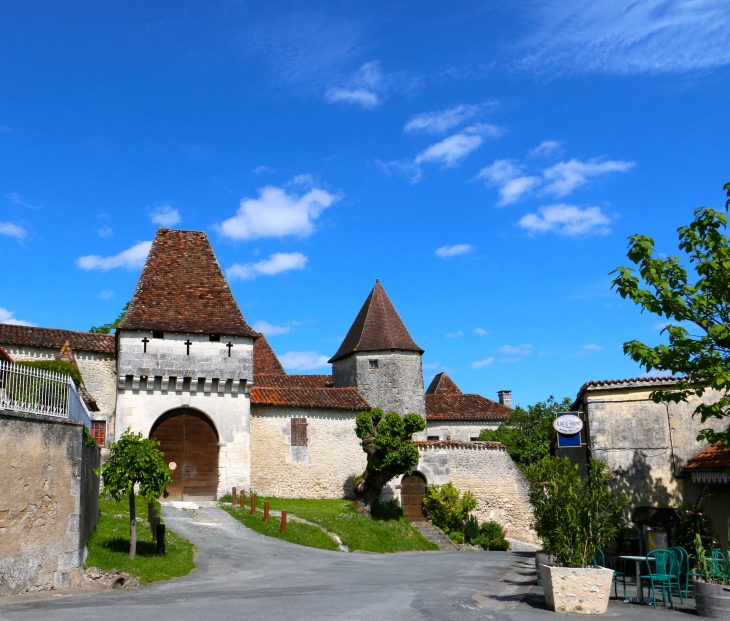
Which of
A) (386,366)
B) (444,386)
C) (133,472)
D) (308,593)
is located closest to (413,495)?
(386,366)

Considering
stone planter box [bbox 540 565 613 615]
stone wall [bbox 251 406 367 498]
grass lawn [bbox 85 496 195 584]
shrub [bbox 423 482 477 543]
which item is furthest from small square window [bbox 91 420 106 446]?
stone planter box [bbox 540 565 613 615]

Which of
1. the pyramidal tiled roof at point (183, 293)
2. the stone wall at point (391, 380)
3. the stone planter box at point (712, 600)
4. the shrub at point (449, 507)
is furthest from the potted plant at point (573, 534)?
the stone wall at point (391, 380)

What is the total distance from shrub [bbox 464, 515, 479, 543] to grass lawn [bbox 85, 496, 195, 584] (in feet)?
44.9

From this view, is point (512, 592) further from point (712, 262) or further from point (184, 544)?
point (184, 544)

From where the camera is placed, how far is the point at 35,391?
1175cm

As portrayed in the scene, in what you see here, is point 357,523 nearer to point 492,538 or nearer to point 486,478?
point 492,538

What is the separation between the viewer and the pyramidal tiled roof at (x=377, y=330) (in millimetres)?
33406

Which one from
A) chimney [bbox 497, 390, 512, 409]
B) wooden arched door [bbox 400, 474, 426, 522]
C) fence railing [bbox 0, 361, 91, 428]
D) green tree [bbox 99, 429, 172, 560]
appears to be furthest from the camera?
chimney [bbox 497, 390, 512, 409]

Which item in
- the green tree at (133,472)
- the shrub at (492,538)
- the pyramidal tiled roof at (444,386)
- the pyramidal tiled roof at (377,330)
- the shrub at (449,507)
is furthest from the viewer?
the pyramidal tiled roof at (444,386)

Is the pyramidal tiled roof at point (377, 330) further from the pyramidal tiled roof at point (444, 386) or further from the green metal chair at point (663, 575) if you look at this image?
the green metal chair at point (663, 575)

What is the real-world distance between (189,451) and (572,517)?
1850cm

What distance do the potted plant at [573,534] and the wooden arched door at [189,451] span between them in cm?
1722

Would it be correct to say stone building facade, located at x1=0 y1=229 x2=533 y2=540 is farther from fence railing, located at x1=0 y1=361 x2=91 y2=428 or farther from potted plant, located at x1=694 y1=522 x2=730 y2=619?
potted plant, located at x1=694 y1=522 x2=730 y2=619

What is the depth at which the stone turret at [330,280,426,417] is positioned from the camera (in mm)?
32625
